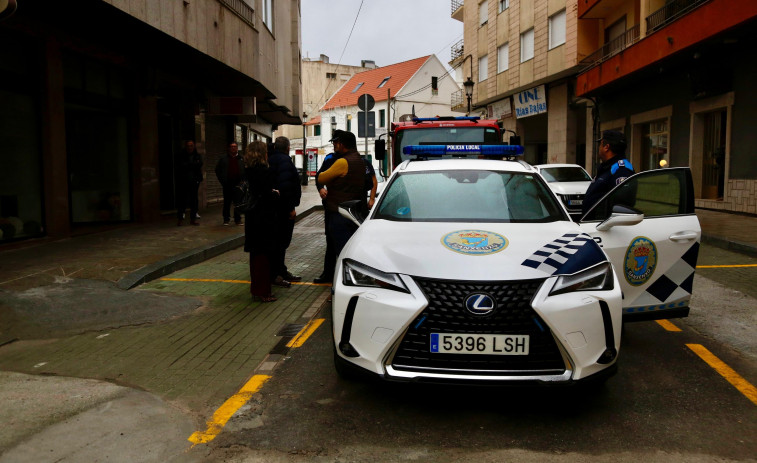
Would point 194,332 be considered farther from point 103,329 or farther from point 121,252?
point 121,252

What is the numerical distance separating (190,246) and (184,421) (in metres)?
7.06

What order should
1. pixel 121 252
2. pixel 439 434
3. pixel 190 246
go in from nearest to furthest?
pixel 439 434 → pixel 121 252 → pixel 190 246

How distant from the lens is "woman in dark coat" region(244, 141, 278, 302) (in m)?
6.82

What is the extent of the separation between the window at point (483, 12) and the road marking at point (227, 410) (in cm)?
3239

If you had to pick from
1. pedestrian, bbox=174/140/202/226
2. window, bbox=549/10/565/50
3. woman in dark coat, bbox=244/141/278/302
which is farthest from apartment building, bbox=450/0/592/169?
woman in dark coat, bbox=244/141/278/302

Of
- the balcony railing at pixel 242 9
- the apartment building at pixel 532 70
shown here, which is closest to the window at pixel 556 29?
the apartment building at pixel 532 70

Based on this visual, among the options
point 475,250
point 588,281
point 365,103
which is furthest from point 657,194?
point 365,103

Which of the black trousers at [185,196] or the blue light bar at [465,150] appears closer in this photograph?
the blue light bar at [465,150]

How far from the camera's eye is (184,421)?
3.65 meters

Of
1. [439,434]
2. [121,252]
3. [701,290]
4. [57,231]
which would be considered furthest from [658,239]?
[57,231]

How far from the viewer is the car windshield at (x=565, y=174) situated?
15.5 meters

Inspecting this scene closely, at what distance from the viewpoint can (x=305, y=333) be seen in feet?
18.4

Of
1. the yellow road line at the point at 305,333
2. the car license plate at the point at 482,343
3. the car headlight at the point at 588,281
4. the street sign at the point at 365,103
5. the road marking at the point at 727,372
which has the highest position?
the street sign at the point at 365,103

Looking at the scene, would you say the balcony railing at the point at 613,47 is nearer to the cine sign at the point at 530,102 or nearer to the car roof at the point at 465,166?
the cine sign at the point at 530,102
